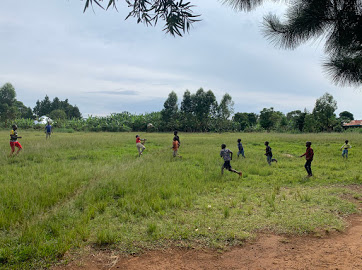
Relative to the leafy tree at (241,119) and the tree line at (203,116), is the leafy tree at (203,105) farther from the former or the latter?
the leafy tree at (241,119)

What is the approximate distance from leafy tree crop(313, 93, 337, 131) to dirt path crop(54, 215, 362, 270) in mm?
43280

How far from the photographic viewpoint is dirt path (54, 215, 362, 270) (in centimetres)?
379

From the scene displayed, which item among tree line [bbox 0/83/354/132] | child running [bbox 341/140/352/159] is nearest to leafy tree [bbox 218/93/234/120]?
tree line [bbox 0/83/354/132]

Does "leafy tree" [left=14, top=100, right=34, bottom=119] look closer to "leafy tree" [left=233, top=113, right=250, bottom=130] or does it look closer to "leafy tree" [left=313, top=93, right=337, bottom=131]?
"leafy tree" [left=233, top=113, right=250, bottom=130]

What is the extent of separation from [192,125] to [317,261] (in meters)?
45.1

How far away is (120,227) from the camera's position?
503 centimetres

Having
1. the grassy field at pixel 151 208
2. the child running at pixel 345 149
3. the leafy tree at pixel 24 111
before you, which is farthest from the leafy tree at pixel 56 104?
the child running at pixel 345 149

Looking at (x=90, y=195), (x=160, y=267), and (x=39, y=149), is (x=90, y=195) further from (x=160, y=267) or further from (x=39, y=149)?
(x=39, y=149)

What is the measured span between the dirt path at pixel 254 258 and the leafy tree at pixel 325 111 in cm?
4328

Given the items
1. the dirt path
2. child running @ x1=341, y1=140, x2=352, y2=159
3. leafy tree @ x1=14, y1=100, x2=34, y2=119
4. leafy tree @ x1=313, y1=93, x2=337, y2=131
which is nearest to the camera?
the dirt path

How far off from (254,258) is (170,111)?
150 ft

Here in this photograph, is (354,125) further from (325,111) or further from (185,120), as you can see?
(185,120)

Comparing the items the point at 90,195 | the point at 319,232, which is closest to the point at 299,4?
the point at 319,232

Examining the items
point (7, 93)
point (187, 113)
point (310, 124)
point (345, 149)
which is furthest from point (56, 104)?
point (345, 149)
